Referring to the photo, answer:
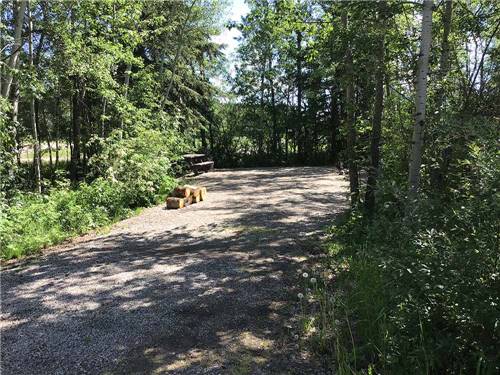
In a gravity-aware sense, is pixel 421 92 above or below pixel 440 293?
above

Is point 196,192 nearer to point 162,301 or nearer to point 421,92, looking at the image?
point 162,301

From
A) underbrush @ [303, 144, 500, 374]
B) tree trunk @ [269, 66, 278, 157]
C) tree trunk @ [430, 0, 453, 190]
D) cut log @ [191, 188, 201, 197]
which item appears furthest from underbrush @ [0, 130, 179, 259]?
tree trunk @ [269, 66, 278, 157]

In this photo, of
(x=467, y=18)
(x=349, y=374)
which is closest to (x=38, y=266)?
(x=349, y=374)

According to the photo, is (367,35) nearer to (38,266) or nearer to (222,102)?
(38,266)

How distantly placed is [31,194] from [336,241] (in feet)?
19.9

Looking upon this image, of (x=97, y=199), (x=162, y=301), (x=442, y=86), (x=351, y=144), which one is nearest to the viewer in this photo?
(x=162, y=301)

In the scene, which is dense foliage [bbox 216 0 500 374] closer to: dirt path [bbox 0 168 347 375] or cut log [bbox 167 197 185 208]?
dirt path [bbox 0 168 347 375]

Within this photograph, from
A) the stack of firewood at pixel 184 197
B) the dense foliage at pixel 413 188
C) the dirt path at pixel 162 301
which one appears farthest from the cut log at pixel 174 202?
the dense foliage at pixel 413 188

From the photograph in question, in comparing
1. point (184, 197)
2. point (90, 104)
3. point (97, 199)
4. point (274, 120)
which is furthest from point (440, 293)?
point (274, 120)

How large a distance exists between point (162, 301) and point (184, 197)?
572 cm

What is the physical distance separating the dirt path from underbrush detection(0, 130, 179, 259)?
22.7 inches

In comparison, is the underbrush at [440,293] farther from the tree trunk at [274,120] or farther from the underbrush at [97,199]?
the tree trunk at [274,120]

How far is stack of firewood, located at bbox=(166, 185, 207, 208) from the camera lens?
9.26 m

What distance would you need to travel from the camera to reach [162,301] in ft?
13.4
